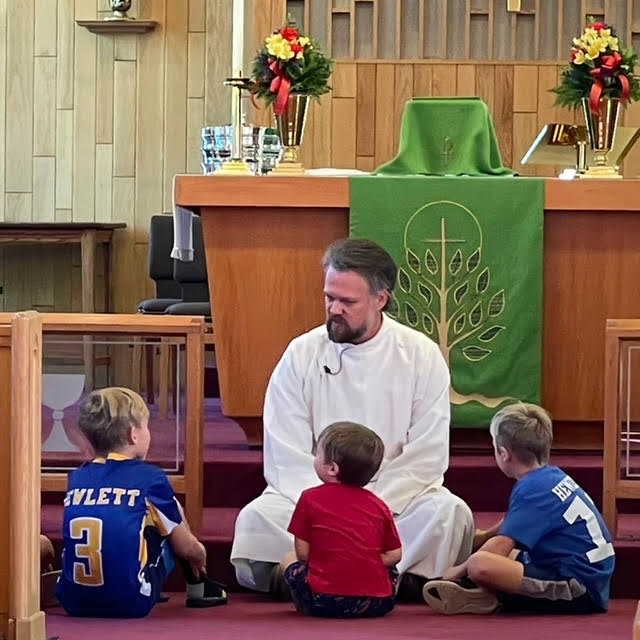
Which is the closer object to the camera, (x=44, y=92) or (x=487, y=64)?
(x=487, y=64)

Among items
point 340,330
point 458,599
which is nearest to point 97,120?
point 340,330

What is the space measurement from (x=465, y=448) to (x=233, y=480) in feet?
2.91

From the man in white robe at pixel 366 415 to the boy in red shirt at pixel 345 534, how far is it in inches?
11.8

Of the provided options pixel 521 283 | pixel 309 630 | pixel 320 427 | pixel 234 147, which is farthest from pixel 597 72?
pixel 309 630

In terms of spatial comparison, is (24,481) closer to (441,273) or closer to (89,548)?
(89,548)

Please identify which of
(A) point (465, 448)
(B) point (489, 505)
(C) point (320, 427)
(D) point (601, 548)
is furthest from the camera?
(A) point (465, 448)

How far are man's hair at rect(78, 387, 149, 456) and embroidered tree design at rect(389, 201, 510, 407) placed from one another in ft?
4.87

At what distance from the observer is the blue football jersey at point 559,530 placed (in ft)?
13.2

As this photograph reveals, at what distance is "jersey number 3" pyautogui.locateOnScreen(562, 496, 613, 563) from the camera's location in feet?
13.2

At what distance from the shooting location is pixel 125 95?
8.99 m

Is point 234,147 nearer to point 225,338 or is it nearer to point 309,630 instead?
point 225,338

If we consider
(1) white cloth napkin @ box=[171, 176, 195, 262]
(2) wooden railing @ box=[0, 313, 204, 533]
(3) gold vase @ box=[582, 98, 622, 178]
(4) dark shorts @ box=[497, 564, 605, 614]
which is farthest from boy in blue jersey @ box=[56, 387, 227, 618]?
(3) gold vase @ box=[582, 98, 622, 178]

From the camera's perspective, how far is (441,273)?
5227mm

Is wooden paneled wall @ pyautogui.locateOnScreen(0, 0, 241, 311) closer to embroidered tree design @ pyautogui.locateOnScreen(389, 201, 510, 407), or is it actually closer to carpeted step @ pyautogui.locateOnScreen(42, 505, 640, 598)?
embroidered tree design @ pyautogui.locateOnScreen(389, 201, 510, 407)
